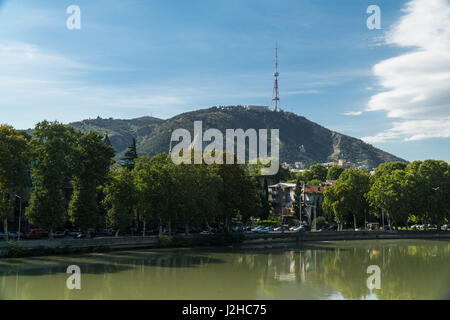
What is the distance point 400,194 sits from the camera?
2950 inches

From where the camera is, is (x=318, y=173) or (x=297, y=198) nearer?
(x=297, y=198)

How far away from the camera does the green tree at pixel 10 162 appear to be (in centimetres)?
4206

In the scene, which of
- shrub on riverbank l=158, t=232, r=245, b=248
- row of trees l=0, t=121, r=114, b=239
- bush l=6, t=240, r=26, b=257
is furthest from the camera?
shrub on riverbank l=158, t=232, r=245, b=248

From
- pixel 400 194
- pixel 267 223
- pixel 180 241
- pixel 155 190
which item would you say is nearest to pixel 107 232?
pixel 180 241

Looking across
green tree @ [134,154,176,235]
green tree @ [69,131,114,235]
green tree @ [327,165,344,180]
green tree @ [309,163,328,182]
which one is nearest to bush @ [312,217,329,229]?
green tree @ [134,154,176,235]

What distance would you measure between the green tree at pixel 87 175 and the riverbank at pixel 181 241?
112 inches

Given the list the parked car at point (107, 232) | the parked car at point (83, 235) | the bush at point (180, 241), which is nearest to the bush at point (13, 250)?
the parked car at point (83, 235)

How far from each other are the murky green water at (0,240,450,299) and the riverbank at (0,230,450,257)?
73.8 inches

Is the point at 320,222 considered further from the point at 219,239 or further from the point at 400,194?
the point at 219,239

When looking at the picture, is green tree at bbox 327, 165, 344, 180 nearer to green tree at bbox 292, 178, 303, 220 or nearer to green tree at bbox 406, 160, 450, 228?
green tree at bbox 292, 178, 303, 220

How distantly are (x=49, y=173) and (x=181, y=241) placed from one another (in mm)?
18948

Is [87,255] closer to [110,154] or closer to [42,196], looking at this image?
[42,196]

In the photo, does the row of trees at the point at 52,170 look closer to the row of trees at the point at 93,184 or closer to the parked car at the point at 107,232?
the row of trees at the point at 93,184

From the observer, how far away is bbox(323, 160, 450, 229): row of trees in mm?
75562
